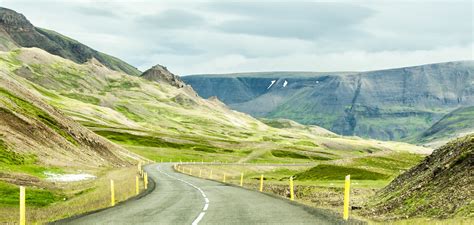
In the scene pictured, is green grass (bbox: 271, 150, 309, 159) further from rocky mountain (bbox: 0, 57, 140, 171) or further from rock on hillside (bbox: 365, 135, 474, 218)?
rock on hillside (bbox: 365, 135, 474, 218)

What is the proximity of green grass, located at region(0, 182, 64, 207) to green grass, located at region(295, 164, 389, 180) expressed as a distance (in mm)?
34115

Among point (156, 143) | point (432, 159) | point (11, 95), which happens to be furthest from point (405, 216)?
point (156, 143)

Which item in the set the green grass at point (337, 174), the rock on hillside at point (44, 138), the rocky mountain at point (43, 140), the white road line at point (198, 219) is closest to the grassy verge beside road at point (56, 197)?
the rocky mountain at point (43, 140)

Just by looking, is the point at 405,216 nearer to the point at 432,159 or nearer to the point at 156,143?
the point at 432,159

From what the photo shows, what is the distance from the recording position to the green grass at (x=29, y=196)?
46.1 metres

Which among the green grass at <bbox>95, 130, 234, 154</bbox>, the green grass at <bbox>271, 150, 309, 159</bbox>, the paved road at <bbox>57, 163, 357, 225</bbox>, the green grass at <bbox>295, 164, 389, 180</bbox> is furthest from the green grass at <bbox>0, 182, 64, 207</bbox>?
Answer: the green grass at <bbox>271, 150, 309, 159</bbox>

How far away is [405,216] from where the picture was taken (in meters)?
26.9

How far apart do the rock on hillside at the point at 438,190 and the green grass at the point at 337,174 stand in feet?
100

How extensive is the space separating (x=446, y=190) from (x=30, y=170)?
56.2 m

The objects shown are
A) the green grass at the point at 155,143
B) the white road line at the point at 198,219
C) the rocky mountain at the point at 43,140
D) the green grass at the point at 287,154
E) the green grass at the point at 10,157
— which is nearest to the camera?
the white road line at the point at 198,219

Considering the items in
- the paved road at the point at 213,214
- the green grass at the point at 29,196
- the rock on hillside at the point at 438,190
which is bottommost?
the green grass at the point at 29,196

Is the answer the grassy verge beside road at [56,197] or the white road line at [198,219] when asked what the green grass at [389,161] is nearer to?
the grassy verge beside road at [56,197]

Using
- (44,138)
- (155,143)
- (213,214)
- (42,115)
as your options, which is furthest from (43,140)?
(155,143)

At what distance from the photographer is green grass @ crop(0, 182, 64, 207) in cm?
4609
